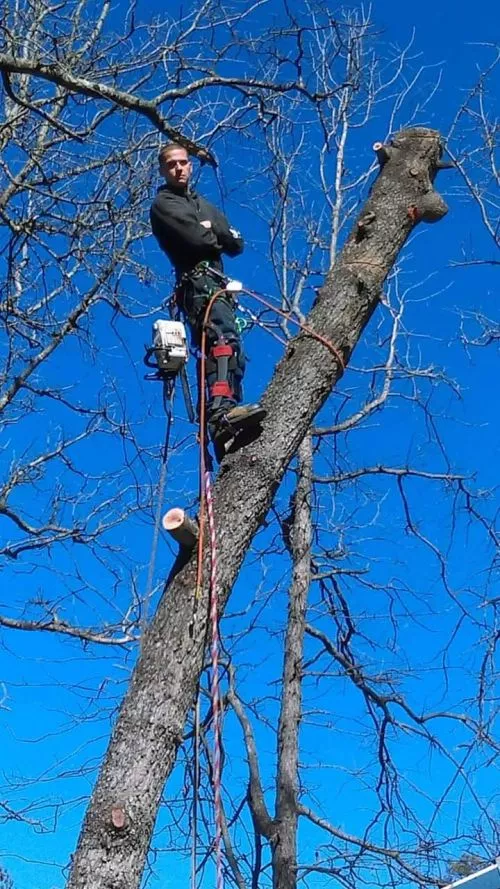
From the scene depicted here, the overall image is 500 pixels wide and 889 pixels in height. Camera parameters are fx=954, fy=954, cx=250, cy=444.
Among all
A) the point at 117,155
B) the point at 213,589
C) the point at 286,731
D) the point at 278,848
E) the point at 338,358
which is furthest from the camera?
the point at 286,731

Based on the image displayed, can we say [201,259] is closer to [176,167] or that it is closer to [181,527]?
[176,167]

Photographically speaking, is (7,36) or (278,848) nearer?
(7,36)

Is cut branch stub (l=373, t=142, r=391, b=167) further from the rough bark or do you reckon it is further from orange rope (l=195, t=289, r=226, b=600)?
the rough bark

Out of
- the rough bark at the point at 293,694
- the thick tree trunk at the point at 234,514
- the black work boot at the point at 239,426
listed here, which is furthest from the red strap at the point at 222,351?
the rough bark at the point at 293,694

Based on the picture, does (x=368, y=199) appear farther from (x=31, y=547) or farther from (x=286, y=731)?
(x=31, y=547)

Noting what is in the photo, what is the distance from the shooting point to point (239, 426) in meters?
3.17

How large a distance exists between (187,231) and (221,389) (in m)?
0.70

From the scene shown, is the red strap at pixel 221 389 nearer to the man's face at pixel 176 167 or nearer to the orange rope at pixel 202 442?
the orange rope at pixel 202 442

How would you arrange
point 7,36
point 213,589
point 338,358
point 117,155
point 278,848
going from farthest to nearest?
point 278,848, point 117,155, point 7,36, point 338,358, point 213,589

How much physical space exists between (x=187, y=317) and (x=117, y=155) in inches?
66.3

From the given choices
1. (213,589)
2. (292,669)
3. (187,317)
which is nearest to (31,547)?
(292,669)

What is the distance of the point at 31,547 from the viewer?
7.55m

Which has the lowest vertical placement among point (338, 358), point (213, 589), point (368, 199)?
point (213, 589)

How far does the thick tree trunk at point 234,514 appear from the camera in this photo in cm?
238
